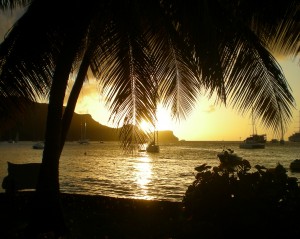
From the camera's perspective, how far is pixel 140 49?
6.86 m

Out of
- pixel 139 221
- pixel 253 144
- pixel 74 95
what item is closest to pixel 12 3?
pixel 74 95

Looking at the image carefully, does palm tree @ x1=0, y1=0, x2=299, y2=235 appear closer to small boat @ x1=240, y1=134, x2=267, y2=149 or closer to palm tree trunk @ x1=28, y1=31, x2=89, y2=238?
palm tree trunk @ x1=28, y1=31, x2=89, y2=238

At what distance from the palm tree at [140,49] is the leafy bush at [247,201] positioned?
3.03 ft

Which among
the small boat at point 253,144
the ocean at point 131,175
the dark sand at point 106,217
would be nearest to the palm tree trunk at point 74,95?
the ocean at point 131,175

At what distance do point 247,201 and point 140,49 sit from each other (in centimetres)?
291

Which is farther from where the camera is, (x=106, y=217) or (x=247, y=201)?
(x=106, y=217)

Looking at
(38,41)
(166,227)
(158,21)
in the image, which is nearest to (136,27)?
(158,21)

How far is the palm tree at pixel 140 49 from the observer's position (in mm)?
6164

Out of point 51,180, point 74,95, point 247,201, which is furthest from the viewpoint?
point 74,95

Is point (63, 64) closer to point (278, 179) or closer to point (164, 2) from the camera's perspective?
point (164, 2)

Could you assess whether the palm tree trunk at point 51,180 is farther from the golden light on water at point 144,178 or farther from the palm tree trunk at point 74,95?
the golden light on water at point 144,178

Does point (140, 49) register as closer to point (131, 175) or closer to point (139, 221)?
point (139, 221)

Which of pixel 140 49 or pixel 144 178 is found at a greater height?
pixel 140 49

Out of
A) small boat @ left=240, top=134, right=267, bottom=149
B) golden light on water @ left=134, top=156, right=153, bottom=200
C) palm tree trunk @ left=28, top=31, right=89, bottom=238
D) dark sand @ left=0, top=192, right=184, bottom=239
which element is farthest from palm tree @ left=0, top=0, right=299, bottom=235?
small boat @ left=240, top=134, right=267, bottom=149
